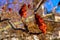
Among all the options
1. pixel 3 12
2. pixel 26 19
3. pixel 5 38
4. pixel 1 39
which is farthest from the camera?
pixel 5 38

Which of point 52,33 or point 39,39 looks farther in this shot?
point 52,33

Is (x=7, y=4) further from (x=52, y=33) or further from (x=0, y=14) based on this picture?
(x=52, y=33)

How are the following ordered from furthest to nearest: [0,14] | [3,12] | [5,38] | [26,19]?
[5,38]
[3,12]
[0,14]
[26,19]

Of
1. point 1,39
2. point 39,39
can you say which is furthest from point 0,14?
point 39,39

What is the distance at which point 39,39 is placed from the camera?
33.5ft

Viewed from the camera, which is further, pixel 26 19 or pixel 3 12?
pixel 3 12

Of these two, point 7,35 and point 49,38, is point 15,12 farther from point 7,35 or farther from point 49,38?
point 49,38

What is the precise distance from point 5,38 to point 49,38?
2.42 m

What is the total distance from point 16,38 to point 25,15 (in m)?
5.18

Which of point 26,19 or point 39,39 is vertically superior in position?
point 26,19

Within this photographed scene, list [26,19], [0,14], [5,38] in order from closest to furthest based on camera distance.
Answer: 1. [26,19]
2. [0,14]
3. [5,38]

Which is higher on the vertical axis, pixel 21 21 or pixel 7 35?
pixel 21 21

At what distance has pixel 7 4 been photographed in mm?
7695

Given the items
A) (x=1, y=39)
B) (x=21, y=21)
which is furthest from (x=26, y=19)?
(x=1, y=39)
